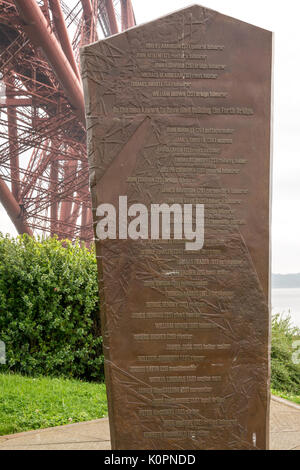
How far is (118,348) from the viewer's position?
128 inches

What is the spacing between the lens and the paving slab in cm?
428

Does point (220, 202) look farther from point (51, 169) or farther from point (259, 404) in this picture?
point (51, 169)

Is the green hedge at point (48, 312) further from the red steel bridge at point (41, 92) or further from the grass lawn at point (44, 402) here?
the red steel bridge at point (41, 92)

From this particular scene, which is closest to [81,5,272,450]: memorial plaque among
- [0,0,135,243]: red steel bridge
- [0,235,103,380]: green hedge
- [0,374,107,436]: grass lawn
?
[0,374,107,436]: grass lawn

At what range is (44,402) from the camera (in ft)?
18.2

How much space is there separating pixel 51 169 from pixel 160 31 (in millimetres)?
17244

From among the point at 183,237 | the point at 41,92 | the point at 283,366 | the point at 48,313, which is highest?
the point at 41,92

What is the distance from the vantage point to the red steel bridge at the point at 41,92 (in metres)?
10.8

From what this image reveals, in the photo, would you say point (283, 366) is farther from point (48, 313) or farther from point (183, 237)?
point (183, 237)

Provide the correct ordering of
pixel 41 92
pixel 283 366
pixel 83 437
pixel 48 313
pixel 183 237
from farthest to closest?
pixel 41 92 → pixel 283 366 → pixel 48 313 → pixel 83 437 → pixel 183 237

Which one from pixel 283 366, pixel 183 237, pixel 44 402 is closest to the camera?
pixel 183 237

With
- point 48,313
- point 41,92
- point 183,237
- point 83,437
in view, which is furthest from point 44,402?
point 41,92

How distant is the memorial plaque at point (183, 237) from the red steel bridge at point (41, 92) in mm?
7568

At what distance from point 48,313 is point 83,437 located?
8.32 feet
